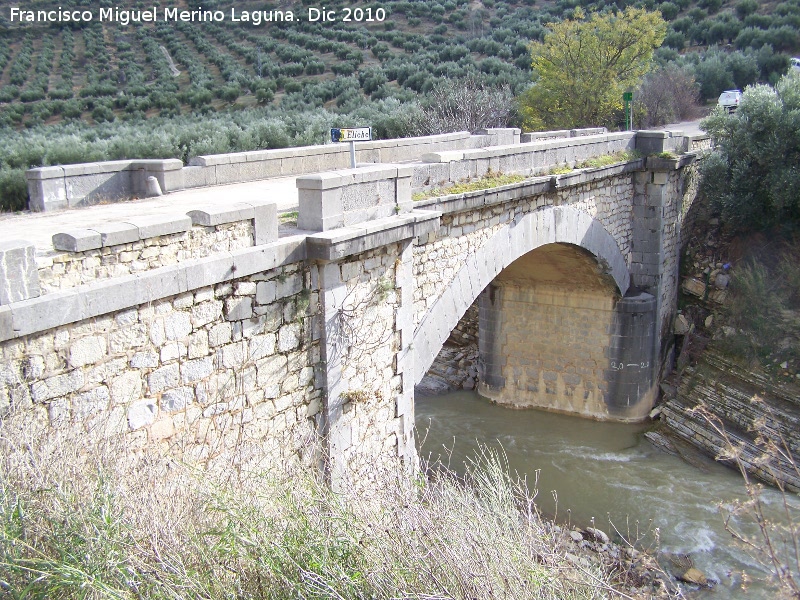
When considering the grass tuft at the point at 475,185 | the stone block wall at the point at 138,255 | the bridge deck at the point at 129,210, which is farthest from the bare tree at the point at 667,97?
the stone block wall at the point at 138,255

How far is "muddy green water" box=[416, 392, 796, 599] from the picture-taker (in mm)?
10641

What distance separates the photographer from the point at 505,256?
998 centimetres

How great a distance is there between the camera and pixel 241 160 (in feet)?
32.7

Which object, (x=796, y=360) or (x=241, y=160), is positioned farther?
(x=796, y=360)

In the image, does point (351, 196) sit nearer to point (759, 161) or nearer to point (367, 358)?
point (367, 358)

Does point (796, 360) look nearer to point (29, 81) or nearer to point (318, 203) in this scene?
point (318, 203)

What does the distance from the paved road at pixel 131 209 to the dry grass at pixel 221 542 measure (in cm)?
221

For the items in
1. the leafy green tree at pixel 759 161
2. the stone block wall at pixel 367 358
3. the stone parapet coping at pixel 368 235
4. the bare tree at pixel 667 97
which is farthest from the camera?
the bare tree at pixel 667 97

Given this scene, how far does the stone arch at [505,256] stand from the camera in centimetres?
833

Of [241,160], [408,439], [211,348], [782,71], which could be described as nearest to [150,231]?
[211,348]

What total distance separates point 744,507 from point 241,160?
26.7 ft

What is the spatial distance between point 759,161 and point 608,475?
6.94 m

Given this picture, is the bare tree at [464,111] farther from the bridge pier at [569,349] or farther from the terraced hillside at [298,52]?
the bridge pier at [569,349]

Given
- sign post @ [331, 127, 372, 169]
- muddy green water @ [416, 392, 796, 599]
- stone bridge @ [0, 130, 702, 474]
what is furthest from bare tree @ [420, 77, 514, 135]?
sign post @ [331, 127, 372, 169]
